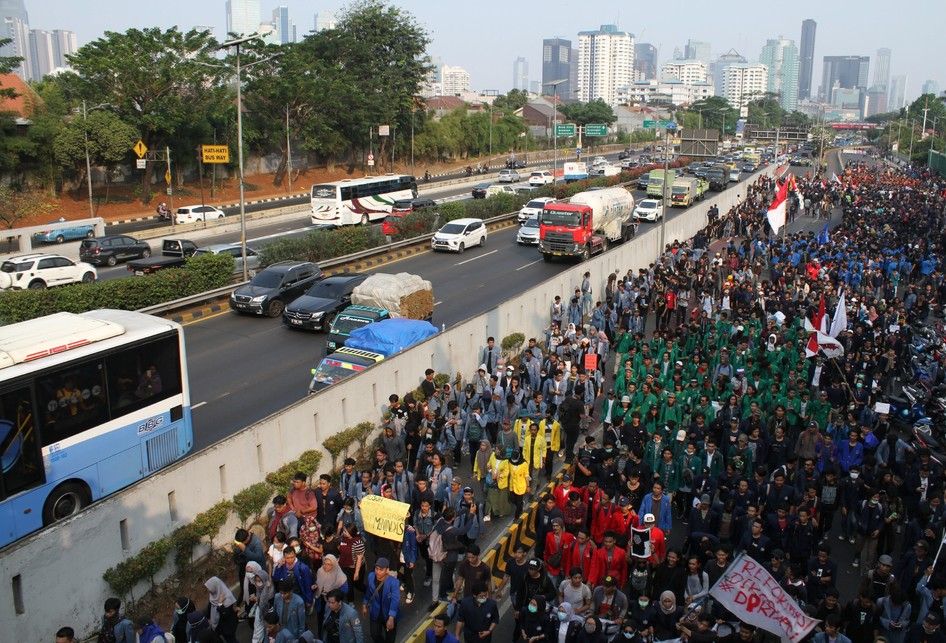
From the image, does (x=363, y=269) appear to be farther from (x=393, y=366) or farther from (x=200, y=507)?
(x=200, y=507)

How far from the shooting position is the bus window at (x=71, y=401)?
1021cm

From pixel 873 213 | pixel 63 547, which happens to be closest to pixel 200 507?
pixel 63 547

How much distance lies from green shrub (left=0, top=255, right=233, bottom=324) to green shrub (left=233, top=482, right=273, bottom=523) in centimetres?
1147

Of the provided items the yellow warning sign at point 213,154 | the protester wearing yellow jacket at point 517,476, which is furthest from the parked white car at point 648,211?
the protester wearing yellow jacket at point 517,476

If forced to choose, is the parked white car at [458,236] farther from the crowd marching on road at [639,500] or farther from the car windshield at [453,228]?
the crowd marching on road at [639,500]

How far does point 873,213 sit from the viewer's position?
38.7 m

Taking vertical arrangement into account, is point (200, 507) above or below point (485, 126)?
below

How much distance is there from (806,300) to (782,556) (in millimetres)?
12524

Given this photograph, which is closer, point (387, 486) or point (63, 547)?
point (63, 547)

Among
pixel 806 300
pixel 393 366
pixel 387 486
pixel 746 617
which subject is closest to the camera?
pixel 746 617

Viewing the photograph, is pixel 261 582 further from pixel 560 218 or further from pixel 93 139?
pixel 93 139

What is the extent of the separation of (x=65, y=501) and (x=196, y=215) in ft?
115

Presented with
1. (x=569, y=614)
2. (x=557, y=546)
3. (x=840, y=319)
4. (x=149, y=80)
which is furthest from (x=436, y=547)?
(x=149, y=80)

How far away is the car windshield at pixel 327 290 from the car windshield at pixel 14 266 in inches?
414
